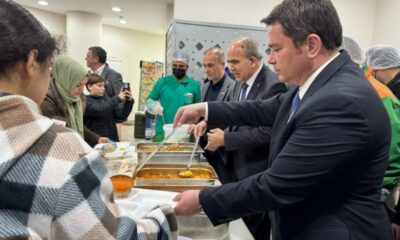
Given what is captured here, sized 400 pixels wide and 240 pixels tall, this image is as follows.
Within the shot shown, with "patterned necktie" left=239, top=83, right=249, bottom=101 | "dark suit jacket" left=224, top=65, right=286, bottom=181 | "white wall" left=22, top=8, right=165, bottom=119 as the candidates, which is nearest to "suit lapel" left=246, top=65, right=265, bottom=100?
"dark suit jacket" left=224, top=65, right=286, bottom=181

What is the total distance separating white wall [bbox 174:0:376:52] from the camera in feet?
12.9

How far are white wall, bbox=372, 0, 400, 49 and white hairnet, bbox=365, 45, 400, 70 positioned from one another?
5.28 ft

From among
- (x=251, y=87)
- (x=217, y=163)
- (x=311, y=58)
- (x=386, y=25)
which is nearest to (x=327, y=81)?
(x=311, y=58)

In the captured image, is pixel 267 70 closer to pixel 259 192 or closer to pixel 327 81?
pixel 327 81

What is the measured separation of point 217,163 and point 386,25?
3.14 meters

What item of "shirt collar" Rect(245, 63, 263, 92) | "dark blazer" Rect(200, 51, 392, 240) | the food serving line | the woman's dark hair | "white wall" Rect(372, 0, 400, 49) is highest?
"white wall" Rect(372, 0, 400, 49)

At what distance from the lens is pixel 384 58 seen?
2.36 m

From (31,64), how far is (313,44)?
2.36ft

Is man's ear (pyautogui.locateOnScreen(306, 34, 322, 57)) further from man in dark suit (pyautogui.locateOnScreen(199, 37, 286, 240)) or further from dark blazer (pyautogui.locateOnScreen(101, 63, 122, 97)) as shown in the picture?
dark blazer (pyautogui.locateOnScreen(101, 63, 122, 97))

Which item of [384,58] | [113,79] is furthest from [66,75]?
[384,58]

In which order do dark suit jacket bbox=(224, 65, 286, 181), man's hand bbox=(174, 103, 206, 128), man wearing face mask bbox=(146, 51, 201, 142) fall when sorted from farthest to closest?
man wearing face mask bbox=(146, 51, 201, 142), dark suit jacket bbox=(224, 65, 286, 181), man's hand bbox=(174, 103, 206, 128)

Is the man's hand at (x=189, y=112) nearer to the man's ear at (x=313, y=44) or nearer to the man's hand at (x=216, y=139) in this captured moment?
the man's hand at (x=216, y=139)

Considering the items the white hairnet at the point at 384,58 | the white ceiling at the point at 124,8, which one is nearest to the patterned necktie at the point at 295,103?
the white hairnet at the point at 384,58

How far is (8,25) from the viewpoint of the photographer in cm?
55
